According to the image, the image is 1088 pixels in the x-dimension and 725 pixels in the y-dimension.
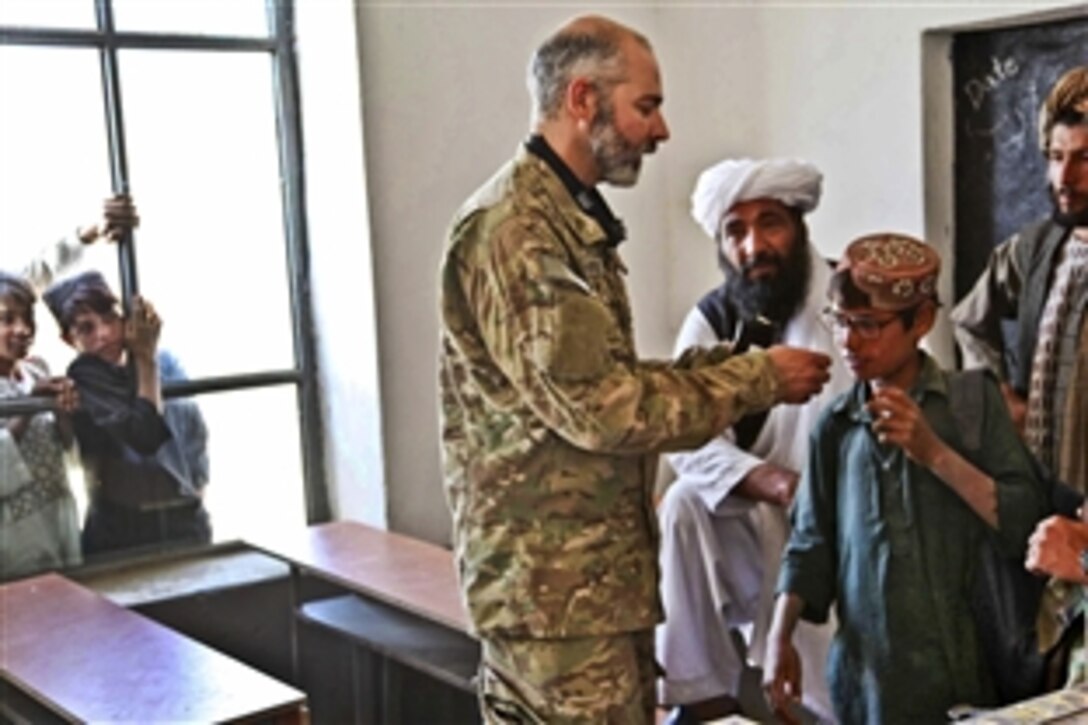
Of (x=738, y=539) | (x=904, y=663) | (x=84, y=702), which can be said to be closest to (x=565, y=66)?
(x=904, y=663)

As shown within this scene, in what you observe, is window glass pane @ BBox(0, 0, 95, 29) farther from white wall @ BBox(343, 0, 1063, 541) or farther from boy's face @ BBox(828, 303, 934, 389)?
boy's face @ BBox(828, 303, 934, 389)

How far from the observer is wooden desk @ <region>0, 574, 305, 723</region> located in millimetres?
2602

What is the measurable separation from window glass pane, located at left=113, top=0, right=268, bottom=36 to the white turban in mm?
1736

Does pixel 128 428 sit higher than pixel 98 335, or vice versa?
pixel 98 335

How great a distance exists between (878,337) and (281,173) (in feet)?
8.34

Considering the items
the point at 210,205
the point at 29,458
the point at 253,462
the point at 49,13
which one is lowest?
the point at 253,462

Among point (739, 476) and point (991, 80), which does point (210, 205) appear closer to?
point (739, 476)

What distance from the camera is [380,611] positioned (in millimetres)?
3631

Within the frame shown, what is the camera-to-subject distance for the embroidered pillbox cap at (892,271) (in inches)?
82.4

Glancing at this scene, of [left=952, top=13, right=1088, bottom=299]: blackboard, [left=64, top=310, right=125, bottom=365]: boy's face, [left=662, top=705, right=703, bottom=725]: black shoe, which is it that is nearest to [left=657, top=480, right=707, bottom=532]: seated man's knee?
[left=662, top=705, right=703, bottom=725]: black shoe

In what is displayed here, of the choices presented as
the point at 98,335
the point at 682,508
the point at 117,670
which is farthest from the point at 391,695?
the point at 98,335

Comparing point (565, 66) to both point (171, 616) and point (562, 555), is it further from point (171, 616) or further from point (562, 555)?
point (171, 616)

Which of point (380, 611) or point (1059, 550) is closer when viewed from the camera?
point (1059, 550)

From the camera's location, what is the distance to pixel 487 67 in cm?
408
